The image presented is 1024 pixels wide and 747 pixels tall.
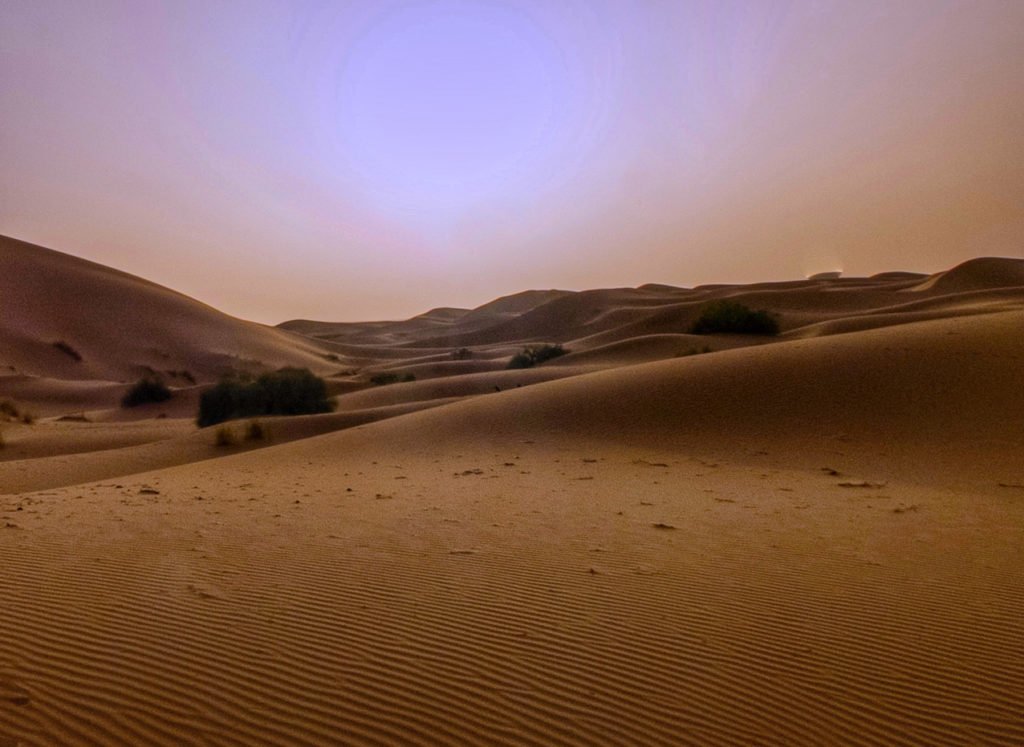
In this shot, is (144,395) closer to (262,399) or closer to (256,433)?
(262,399)

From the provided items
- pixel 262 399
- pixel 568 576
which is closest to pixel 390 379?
pixel 262 399

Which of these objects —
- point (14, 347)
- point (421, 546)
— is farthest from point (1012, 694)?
point (14, 347)

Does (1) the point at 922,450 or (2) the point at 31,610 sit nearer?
(2) the point at 31,610

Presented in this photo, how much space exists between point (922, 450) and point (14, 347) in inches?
1874

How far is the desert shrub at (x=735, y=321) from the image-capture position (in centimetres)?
3241

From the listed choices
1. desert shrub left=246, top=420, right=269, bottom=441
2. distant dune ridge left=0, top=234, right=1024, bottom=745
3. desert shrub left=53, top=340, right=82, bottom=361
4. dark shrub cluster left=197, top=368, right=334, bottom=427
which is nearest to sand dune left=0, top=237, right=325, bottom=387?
desert shrub left=53, top=340, right=82, bottom=361

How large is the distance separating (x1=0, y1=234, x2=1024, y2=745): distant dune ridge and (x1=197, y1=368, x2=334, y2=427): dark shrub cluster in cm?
739

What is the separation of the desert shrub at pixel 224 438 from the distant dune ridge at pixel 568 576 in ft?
7.57

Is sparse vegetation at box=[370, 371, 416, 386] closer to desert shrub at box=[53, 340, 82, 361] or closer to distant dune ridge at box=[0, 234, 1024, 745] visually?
distant dune ridge at box=[0, 234, 1024, 745]

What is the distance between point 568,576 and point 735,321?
30.3 m

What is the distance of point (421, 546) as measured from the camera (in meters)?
5.75

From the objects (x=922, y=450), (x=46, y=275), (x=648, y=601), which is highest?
(x=46, y=275)

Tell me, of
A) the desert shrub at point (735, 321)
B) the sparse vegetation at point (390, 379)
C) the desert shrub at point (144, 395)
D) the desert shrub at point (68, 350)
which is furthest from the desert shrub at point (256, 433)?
the desert shrub at point (68, 350)

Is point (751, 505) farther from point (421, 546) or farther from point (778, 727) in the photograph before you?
point (778, 727)
